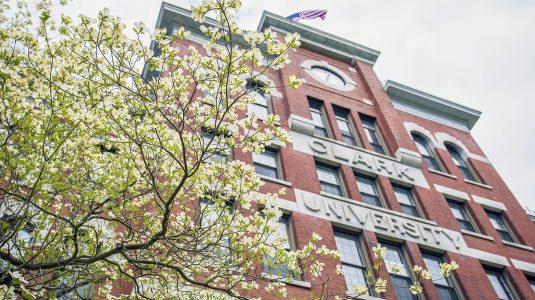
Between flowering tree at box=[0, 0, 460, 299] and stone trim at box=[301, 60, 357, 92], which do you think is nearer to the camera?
flowering tree at box=[0, 0, 460, 299]

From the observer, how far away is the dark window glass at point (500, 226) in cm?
2002

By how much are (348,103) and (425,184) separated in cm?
541

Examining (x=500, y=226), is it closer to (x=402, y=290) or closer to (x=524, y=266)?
(x=524, y=266)

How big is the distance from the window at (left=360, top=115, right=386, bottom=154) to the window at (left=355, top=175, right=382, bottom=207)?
2.49m

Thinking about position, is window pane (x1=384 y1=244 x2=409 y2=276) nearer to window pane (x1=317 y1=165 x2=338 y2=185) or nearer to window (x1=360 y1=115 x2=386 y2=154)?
window pane (x1=317 y1=165 x2=338 y2=185)

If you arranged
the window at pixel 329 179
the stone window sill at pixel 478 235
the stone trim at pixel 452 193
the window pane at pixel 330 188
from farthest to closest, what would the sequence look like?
the stone trim at pixel 452 193, the stone window sill at pixel 478 235, the window at pixel 329 179, the window pane at pixel 330 188

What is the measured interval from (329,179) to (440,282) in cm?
539

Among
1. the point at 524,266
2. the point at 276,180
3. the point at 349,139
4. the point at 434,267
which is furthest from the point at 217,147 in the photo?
the point at 524,266

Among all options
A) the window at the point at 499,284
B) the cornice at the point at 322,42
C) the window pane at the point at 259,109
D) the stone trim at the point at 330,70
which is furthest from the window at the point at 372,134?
the window at the point at 499,284

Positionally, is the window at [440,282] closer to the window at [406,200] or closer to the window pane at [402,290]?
the window pane at [402,290]

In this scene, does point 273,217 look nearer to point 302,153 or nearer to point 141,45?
point 141,45

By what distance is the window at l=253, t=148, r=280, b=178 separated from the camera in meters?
16.4

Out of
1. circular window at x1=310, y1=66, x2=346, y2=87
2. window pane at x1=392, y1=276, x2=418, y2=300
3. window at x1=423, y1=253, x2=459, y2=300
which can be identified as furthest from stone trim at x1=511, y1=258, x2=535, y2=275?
circular window at x1=310, y1=66, x2=346, y2=87

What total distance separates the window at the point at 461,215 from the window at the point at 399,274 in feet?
15.5
